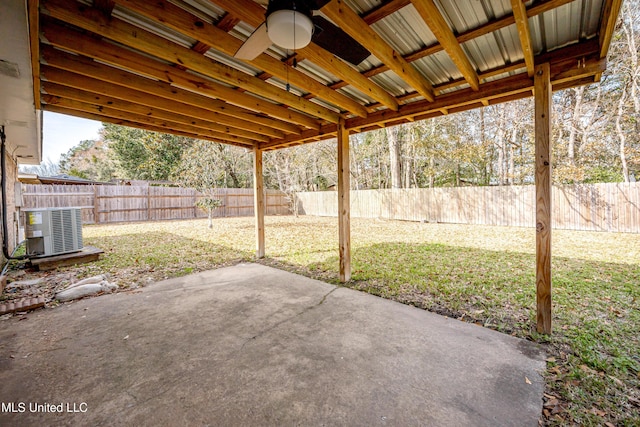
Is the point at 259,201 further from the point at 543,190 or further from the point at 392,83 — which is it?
the point at 543,190

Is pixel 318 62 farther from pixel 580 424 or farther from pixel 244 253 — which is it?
pixel 244 253

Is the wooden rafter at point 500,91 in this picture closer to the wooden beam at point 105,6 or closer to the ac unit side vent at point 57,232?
the wooden beam at point 105,6

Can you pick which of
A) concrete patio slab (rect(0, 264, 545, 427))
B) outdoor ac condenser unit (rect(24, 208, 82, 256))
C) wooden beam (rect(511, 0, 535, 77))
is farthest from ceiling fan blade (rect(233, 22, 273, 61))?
outdoor ac condenser unit (rect(24, 208, 82, 256))

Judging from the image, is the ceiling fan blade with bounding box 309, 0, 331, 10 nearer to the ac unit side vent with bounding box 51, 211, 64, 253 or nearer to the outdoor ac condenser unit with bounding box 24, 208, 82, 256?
the outdoor ac condenser unit with bounding box 24, 208, 82, 256

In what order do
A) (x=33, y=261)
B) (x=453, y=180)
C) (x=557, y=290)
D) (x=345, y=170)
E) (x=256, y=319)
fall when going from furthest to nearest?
(x=453, y=180) → (x=33, y=261) → (x=345, y=170) → (x=557, y=290) → (x=256, y=319)

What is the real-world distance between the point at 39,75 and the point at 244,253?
4129 mm

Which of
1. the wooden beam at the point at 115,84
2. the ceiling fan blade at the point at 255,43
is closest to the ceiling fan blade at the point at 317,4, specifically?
the ceiling fan blade at the point at 255,43

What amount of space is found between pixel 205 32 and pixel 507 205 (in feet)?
33.8

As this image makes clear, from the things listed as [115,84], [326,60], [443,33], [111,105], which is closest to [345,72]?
[326,60]

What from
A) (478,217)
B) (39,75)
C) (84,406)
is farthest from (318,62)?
(478,217)

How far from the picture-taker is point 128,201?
11.6 meters

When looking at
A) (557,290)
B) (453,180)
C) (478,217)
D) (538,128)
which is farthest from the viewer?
(453,180)

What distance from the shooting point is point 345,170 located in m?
3.80

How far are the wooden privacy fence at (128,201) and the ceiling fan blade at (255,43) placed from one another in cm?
1098
